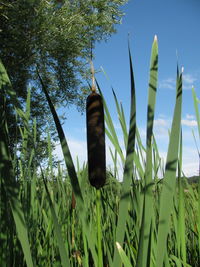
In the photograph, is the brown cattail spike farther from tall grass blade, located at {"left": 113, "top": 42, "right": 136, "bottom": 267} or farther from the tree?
the tree

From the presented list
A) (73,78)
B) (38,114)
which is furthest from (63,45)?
(38,114)

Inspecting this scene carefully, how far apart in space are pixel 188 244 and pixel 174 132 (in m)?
1.05

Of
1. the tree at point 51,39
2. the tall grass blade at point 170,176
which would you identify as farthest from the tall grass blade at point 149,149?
the tree at point 51,39

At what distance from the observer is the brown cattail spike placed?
19.7 inches

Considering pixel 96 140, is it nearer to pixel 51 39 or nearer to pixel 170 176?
pixel 170 176

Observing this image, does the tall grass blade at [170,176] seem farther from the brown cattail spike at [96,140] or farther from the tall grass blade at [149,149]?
the brown cattail spike at [96,140]

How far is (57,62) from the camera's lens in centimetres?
1605

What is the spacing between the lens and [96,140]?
0.51m

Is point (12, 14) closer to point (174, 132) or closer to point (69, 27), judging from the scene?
point (69, 27)

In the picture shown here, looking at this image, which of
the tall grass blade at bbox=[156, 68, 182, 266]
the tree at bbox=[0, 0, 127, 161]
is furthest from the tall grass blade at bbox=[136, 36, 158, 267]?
the tree at bbox=[0, 0, 127, 161]

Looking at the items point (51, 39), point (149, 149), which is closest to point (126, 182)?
point (149, 149)

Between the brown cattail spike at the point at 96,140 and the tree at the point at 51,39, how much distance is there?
11344 mm

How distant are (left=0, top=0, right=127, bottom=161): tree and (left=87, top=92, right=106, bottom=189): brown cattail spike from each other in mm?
11344

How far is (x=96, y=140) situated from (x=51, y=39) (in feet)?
45.9
